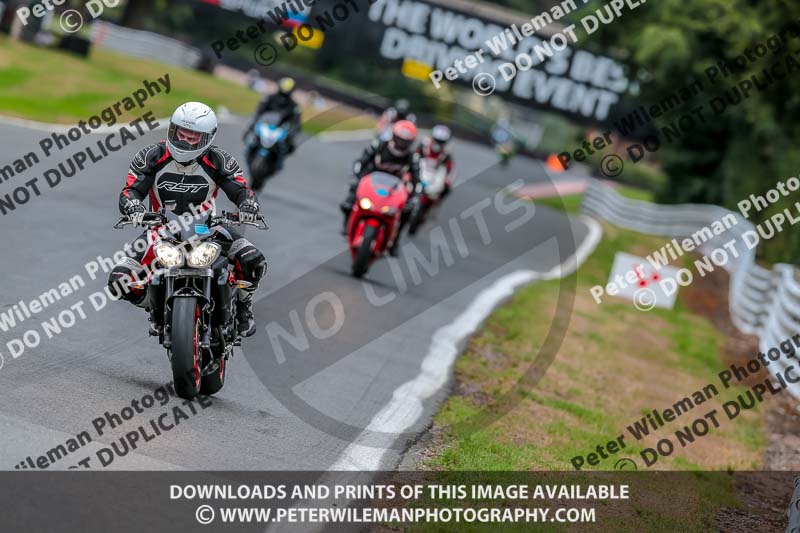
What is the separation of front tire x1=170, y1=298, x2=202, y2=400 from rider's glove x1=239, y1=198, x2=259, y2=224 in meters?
0.76

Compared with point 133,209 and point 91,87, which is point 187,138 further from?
point 91,87

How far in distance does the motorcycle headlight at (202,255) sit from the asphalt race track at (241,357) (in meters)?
0.98

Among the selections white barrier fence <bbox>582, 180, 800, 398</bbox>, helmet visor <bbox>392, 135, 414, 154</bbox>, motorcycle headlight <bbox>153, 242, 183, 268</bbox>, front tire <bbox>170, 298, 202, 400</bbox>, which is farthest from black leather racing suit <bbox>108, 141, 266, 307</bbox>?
white barrier fence <bbox>582, 180, 800, 398</bbox>

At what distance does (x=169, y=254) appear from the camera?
761cm

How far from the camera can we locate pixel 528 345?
14086 mm

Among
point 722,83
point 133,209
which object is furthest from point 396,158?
point 722,83

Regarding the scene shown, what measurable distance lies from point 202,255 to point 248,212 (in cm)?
70

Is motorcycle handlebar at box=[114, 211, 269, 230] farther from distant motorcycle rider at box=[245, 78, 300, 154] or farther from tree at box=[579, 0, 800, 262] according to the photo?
tree at box=[579, 0, 800, 262]

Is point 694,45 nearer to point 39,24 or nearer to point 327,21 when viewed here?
point 327,21

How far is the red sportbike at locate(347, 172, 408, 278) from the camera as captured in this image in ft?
48.0

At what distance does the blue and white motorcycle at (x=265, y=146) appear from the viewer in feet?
65.2

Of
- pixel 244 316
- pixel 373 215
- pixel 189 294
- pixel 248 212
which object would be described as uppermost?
pixel 248 212

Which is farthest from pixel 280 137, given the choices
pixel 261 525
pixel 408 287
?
pixel 261 525

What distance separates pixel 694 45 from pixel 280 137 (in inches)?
672
